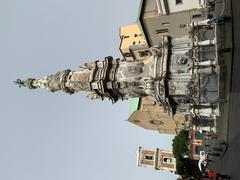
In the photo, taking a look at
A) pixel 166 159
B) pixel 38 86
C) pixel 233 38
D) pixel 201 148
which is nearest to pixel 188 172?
pixel 201 148

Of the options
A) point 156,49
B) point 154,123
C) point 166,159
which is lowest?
point 166,159

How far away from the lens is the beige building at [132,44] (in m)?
47.4

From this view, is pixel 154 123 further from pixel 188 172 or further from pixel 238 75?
pixel 238 75

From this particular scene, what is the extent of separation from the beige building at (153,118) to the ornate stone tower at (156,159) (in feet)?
19.5

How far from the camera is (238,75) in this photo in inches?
837

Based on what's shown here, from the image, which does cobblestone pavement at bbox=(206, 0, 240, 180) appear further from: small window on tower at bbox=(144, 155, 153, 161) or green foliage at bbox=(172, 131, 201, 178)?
small window on tower at bbox=(144, 155, 153, 161)

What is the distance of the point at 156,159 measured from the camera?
206 ft

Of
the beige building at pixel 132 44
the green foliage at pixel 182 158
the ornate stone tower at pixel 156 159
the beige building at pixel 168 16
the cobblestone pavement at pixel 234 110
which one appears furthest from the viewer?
the ornate stone tower at pixel 156 159

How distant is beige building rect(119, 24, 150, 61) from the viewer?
47.4 metres

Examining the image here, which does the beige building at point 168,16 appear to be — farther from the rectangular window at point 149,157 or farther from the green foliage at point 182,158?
the rectangular window at point 149,157

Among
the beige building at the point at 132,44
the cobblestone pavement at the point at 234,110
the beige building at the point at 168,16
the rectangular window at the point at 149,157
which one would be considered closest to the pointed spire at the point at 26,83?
the beige building at the point at 168,16

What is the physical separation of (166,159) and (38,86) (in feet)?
120

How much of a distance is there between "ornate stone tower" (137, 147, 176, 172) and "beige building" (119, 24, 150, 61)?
1986cm

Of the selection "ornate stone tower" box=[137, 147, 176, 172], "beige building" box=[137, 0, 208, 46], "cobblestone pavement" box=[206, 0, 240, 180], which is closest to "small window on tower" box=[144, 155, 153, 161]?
"ornate stone tower" box=[137, 147, 176, 172]
